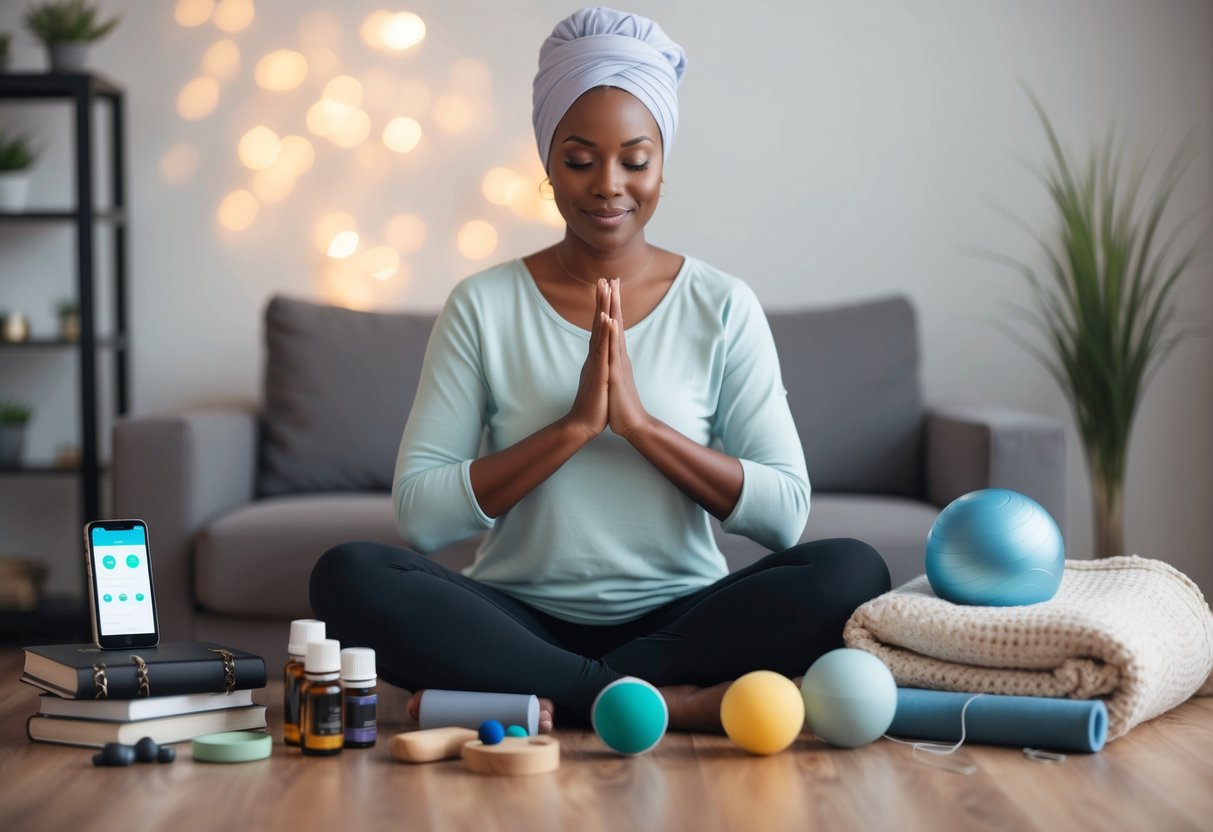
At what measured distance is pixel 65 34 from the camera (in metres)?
3.26

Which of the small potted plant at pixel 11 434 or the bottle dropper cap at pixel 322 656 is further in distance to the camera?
the small potted plant at pixel 11 434

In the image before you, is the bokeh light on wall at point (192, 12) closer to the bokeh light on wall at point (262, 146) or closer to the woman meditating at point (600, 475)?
the bokeh light on wall at point (262, 146)

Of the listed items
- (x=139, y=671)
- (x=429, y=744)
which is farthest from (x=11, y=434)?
(x=429, y=744)

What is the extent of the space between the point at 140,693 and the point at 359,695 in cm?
30

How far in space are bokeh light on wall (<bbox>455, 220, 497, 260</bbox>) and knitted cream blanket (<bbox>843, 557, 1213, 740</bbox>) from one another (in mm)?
1791

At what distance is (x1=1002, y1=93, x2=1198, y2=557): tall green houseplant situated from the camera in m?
3.14

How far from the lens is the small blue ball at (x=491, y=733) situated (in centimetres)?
181

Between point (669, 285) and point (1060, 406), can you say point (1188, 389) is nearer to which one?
point (1060, 406)

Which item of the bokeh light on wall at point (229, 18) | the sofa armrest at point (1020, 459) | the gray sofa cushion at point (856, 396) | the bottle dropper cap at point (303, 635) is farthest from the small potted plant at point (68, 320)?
the sofa armrest at point (1020, 459)

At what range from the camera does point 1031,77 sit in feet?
11.3

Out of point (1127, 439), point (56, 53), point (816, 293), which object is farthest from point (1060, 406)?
point (56, 53)

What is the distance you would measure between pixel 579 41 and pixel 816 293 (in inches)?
63.3

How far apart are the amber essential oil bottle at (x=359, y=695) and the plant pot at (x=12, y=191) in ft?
6.69

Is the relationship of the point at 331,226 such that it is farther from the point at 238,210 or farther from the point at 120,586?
the point at 120,586
